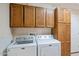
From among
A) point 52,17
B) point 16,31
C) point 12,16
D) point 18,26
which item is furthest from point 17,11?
point 52,17

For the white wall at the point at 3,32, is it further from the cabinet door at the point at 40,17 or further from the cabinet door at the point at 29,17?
the cabinet door at the point at 40,17

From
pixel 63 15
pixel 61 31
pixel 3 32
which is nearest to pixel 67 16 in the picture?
pixel 63 15

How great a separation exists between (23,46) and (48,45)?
14.2 inches

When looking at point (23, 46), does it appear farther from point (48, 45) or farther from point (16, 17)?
point (16, 17)

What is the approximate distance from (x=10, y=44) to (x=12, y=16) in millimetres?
443

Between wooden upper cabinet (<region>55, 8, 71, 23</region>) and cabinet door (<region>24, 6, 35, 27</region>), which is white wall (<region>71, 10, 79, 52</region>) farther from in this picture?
cabinet door (<region>24, 6, 35, 27</region>)

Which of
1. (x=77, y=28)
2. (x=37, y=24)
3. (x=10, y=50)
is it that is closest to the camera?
(x=10, y=50)

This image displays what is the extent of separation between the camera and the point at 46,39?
5.03 feet

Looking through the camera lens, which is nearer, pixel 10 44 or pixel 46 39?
pixel 10 44

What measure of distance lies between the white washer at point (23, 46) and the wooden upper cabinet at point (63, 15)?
0.49 meters

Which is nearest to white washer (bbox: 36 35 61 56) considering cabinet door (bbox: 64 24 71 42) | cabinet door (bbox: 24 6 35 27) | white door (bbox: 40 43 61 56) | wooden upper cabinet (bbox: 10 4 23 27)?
white door (bbox: 40 43 61 56)

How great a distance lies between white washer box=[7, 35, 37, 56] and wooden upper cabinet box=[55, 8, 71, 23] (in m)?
0.49

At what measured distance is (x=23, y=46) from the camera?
1422 millimetres

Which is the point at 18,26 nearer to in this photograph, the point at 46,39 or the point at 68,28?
the point at 46,39
